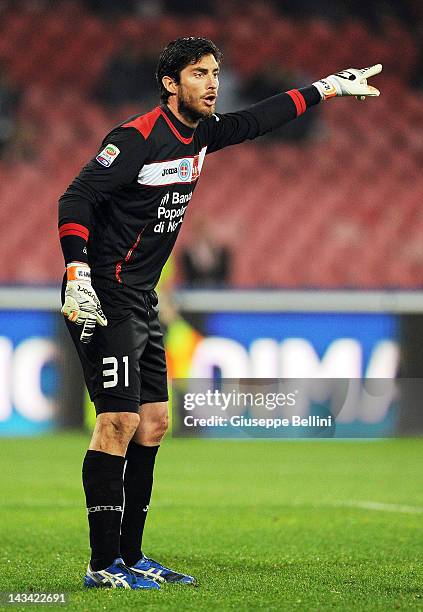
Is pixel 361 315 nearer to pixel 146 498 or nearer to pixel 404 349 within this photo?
pixel 404 349

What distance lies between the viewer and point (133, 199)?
161 inches

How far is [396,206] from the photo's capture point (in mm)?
13805

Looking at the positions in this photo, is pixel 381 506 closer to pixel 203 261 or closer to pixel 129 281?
pixel 129 281

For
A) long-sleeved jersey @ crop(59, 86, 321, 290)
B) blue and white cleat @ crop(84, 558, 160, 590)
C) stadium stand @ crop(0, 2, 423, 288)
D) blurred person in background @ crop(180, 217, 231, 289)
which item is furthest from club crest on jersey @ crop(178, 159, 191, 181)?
stadium stand @ crop(0, 2, 423, 288)

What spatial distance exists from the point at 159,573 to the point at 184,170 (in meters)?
1.46

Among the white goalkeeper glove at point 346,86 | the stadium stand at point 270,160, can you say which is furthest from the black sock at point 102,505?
the stadium stand at point 270,160

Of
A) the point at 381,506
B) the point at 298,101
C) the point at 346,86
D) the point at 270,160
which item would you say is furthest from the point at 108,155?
the point at 270,160

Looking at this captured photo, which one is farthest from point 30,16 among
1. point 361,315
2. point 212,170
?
point 361,315

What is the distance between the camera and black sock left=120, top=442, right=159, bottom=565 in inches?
168

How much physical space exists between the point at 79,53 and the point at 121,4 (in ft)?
3.31

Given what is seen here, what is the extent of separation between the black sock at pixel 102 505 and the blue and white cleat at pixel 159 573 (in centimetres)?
19

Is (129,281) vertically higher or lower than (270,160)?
lower

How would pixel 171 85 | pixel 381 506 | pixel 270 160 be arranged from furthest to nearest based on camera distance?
pixel 270 160
pixel 381 506
pixel 171 85

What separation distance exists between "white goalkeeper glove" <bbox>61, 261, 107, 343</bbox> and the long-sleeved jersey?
5cm
